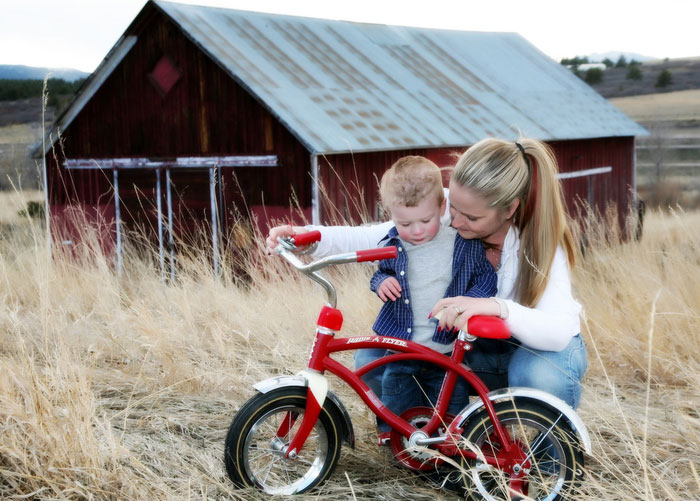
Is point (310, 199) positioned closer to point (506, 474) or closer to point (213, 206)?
point (213, 206)

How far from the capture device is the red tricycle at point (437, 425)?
8.47 feet

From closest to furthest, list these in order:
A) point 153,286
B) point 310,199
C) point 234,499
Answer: point 234,499 < point 153,286 < point 310,199

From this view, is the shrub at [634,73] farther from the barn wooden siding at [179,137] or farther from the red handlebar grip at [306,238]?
the red handlebar grip at [306,238]

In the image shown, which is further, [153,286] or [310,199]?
[310,199]

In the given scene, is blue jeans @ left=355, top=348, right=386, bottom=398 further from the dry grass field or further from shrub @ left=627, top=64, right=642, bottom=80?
shrub @ left=627, top=64, right=642, bottom=80

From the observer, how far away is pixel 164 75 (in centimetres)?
1030

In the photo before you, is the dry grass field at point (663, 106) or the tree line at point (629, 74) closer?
the dry grass field at point (663, 106)

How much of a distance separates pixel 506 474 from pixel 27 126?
159 feet

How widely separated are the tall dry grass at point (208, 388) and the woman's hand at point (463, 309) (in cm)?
36

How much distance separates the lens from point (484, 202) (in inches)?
108

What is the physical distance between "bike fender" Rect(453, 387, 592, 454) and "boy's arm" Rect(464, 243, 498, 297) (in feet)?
1.17

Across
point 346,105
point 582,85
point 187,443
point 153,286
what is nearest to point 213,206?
point 346,105

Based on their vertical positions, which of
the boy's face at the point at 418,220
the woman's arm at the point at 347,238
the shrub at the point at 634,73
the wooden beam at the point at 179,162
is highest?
the shrub at the point at 634,73

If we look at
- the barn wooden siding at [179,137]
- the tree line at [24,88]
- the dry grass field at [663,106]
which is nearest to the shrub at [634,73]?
the dry grass field at [663,106]
